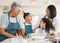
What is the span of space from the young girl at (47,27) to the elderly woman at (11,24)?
0.81 feet

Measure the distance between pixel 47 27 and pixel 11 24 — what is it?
39cm

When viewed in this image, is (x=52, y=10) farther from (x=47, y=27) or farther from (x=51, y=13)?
(x=47, y=27)

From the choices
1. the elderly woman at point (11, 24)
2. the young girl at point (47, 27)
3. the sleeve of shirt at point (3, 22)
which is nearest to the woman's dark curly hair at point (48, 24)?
the young girl at point (47, 27)

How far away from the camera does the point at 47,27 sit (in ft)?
5.55

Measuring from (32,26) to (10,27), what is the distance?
0.23 meters

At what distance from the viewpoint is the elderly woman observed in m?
1.59

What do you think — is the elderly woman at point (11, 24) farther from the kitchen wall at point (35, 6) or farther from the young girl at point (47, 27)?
the young girl at point (47, 27)

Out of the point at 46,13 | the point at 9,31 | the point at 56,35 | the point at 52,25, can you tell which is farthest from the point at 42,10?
the point at 9,31

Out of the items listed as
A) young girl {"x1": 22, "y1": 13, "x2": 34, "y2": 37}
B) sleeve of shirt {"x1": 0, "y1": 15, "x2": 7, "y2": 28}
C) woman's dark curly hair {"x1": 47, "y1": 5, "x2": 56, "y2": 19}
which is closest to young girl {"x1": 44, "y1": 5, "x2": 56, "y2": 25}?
woman's dark curly hair {"x1": 47, "y1": 5, "x2": 56, "y2": 19}

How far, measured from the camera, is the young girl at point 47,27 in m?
1.67

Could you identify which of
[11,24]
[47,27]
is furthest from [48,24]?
[11,24]

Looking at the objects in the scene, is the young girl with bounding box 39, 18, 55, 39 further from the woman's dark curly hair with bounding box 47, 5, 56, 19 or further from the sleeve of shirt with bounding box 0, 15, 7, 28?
the sleeve of shirt with bounding box 0, 15, 7, 28

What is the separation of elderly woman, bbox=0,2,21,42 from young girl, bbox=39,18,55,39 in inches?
9.7

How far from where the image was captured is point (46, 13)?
66.1 inches
